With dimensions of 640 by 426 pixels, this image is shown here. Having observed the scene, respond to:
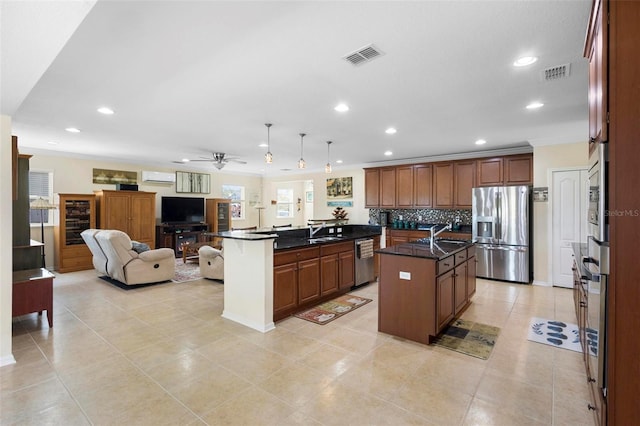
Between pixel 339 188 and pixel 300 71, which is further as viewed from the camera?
pixel 339 188

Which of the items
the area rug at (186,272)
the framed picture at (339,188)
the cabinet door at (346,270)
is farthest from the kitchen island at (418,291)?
the framed picture at (339,188)

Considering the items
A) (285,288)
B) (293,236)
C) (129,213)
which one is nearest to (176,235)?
(129,213)

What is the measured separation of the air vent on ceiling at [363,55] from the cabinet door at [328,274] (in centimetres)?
269

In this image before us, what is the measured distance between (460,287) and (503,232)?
2.56 meters

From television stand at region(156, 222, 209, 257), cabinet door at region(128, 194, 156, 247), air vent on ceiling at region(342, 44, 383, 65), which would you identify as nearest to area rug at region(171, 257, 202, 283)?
television stand at region(156, 222, 209, 257)

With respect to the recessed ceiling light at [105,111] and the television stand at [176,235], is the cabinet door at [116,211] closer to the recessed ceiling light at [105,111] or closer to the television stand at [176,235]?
the television stand at [176,235]

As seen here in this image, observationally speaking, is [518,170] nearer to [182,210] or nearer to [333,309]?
[333,309]

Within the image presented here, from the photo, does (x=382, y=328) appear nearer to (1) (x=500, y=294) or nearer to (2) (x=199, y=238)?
(1) (x=500, y=294)

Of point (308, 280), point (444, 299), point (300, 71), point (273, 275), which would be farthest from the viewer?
point (308, 280)

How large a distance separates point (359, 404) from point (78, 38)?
10.8 ft

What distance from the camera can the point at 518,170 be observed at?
19.2ft

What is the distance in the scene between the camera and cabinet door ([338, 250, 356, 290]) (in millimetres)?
4793

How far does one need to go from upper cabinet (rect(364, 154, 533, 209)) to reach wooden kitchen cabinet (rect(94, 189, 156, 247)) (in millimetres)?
5551

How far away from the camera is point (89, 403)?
2193mm
